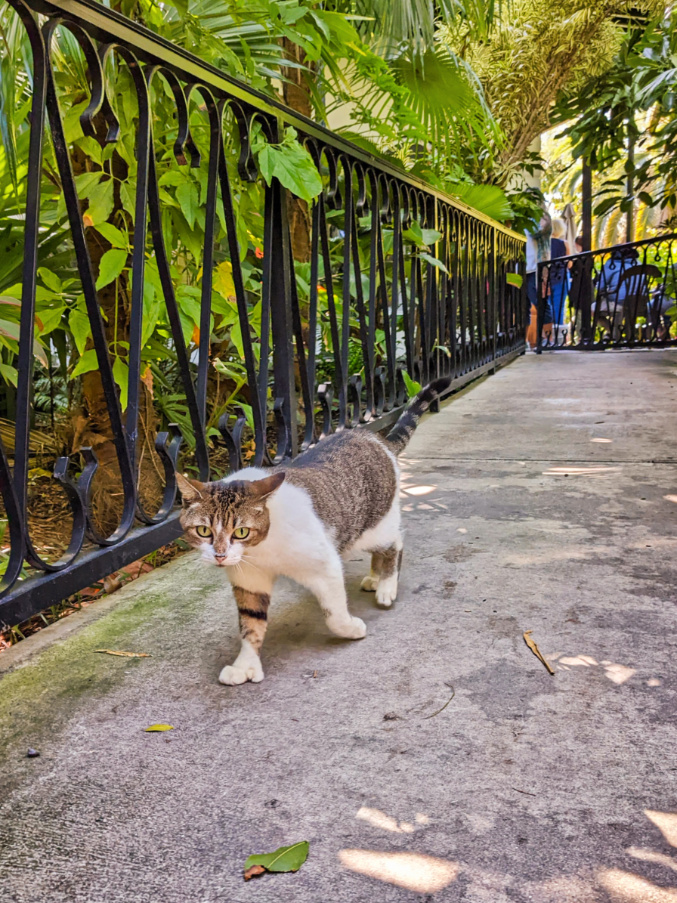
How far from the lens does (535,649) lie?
5.98 feet

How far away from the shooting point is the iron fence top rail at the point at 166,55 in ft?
5.41

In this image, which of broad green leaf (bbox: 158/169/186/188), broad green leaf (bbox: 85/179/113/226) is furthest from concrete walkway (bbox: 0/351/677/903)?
broad green leaf (bbox: 158/169/186/188)

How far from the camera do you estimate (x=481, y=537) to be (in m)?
2.71

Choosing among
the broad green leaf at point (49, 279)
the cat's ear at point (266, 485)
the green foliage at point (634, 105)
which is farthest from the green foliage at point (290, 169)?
the green foliage at point (634, 105)

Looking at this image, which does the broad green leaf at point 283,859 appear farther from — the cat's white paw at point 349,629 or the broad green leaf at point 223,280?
the broad green leaf at point 223,280

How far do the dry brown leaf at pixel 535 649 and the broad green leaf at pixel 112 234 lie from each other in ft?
5.29

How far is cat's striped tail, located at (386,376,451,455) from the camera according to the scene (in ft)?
9.11

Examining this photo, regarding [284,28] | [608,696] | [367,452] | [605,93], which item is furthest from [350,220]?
[605,93]

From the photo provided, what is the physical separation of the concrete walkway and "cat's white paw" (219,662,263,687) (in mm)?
26

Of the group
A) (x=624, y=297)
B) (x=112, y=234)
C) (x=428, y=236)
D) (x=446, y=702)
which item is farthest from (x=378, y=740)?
(x=624, y=297)

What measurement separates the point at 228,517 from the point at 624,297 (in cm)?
985

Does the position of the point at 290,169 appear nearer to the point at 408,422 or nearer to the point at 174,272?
the point at 174,272

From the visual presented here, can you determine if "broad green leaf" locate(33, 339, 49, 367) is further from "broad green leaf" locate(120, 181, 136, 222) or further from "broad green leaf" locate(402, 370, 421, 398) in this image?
"broad green leaf" locate(402, 370, 421, 398)

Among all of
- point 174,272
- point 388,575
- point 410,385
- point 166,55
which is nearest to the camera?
point 166,55
